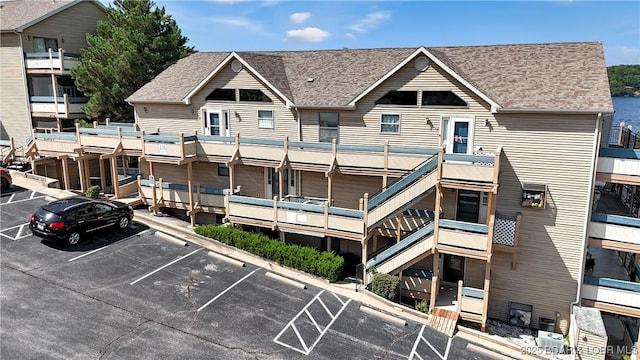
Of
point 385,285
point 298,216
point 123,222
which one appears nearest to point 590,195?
point 385,285

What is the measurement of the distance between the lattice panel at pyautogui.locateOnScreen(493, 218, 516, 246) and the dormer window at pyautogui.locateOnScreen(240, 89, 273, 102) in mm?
12877

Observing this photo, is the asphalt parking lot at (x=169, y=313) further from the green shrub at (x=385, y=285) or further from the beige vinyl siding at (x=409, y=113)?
the beige vinyl siding at (x=409, y=113)

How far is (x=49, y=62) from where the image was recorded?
30359 mm

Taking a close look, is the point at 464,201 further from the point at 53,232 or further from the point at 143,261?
the point at 53,232

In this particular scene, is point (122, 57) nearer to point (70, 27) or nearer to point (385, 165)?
point (70, 27)

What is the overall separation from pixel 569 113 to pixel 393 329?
1103 centimetres

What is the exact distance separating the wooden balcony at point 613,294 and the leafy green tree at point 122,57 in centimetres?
3016

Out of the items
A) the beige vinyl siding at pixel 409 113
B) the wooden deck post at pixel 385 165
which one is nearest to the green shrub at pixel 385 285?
the wooden deck post at pixel 385 165

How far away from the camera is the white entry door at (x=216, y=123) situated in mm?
23797

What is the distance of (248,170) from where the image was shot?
23.5 metres

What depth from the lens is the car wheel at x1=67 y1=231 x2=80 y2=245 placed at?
63.8 ft

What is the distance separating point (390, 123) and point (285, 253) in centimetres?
801

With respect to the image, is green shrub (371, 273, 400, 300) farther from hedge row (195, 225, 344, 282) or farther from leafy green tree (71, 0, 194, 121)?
leafy green tree (71, 0, 194, 121)

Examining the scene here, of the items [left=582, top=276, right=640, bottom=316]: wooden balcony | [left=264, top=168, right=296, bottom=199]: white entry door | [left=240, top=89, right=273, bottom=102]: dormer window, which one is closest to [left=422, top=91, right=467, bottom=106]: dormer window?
[left=264, top=168, right=296, bottom=199]: white entry door
